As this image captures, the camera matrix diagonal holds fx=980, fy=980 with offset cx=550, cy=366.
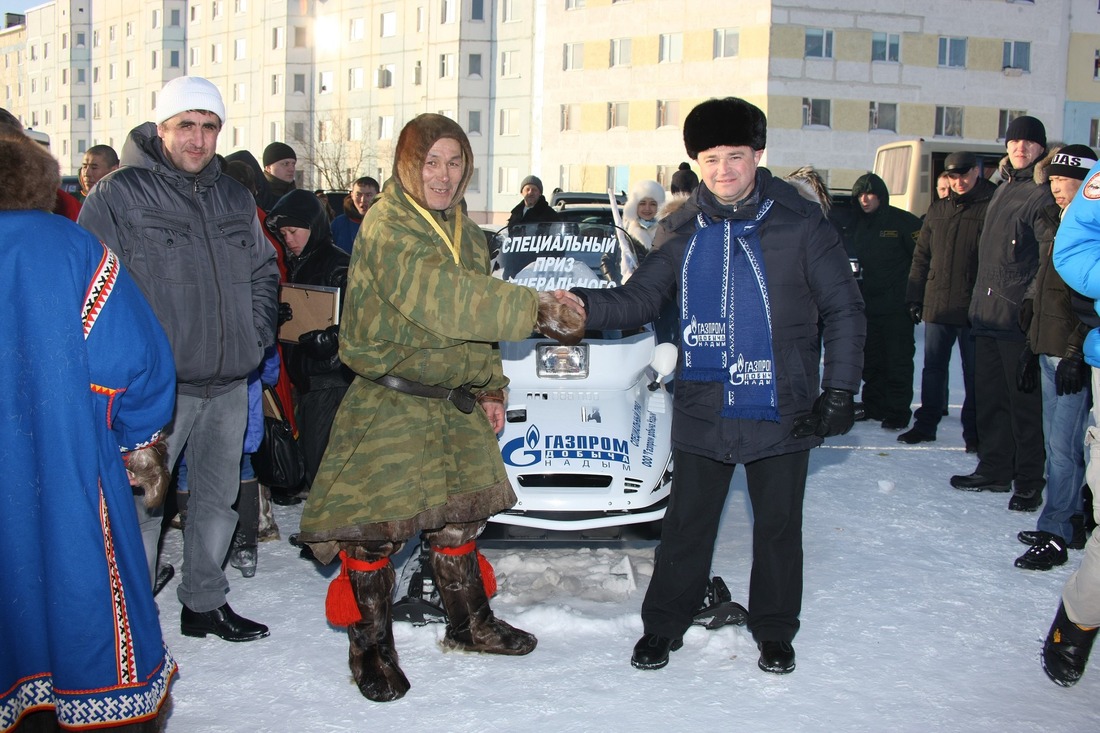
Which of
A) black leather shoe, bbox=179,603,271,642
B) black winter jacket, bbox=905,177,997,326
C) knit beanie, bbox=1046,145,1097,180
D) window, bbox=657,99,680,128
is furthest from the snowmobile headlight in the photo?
window, bbox=657,99,680,128

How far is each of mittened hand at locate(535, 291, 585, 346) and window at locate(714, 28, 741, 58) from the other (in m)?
37.1

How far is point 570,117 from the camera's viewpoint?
42688 mm

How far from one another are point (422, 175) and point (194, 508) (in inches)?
63.7

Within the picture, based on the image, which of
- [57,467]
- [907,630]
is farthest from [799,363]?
[57,467]

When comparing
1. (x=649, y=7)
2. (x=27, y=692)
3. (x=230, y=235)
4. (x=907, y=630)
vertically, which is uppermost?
(x=649, y=7)

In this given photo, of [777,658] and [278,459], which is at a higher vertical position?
[278,459]

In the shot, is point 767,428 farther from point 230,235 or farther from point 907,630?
point 230,235

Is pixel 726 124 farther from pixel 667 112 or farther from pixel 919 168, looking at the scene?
pixel 667 112

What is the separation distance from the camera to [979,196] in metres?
7.16

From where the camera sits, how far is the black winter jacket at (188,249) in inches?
135

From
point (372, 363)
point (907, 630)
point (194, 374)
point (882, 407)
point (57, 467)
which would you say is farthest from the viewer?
point (882, 407)

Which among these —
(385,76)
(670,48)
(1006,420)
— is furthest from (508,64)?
(1006,420)

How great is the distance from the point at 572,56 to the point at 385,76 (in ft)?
39.4

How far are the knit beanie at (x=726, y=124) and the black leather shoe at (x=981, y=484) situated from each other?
3.74m
